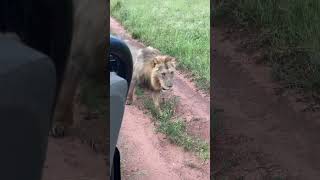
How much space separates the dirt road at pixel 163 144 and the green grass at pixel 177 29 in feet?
0.17

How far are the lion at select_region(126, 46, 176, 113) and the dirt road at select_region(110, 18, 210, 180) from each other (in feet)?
0.12

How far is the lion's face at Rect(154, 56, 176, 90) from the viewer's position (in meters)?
1.55

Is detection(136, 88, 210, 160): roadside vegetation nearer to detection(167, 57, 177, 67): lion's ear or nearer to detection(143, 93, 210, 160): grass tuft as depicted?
detection(143, 93, 210, 160): grass tuft

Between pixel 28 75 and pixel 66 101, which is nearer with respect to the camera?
pixel 28 75

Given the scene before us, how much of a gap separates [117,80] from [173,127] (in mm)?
347

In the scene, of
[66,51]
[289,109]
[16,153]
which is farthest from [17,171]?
[289,109]

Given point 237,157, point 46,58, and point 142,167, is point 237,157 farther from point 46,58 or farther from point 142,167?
point 46,58

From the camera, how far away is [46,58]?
0.97 metres

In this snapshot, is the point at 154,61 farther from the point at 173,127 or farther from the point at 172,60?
the point at 173,127

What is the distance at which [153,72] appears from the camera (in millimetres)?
1596

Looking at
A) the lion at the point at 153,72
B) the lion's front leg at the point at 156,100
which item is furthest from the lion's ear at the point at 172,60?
the lion's front leg at the point at 156,100

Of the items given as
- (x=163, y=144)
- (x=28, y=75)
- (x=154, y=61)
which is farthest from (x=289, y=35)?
(x=28, y=75)

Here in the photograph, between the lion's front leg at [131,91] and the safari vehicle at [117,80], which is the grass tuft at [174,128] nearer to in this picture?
the lion's front leg at [131,91]

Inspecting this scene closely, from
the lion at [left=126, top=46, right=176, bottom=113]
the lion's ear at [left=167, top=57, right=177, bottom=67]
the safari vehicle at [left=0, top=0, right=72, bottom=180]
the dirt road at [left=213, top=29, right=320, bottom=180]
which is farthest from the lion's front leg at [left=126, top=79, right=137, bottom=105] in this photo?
the safari vehicle at [left=0, top=0, right=72, bottom=180]
